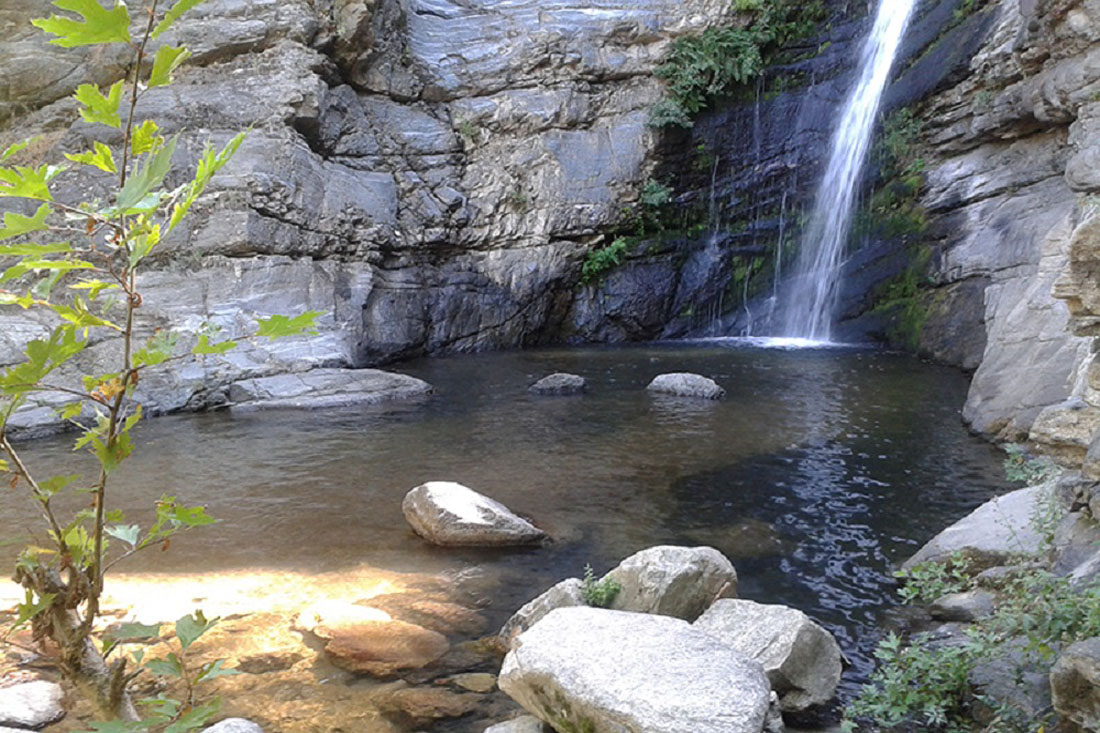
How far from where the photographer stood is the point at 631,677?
3.16 meters

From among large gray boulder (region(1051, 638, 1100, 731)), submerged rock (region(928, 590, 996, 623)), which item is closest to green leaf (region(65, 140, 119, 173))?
large gray boulder (region(1051, 638, 1100, 731))

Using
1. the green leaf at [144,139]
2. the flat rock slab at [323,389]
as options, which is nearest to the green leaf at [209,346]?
the green leaf at [144,139]

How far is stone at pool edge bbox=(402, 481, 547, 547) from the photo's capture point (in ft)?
19.8

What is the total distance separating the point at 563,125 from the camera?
62.3ft

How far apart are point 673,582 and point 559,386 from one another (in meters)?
8.08

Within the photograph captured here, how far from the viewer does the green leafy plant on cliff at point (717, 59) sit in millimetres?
18906

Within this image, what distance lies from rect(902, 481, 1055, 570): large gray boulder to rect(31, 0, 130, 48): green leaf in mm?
5117

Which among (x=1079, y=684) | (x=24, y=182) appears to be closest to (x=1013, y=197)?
(x=1079, y=684)

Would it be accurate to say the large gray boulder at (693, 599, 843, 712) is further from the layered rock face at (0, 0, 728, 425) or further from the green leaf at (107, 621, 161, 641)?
the layered rock face at (0, 0, 728, 425)

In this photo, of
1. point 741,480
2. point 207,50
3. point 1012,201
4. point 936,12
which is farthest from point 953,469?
point 207,50

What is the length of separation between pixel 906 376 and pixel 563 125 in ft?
34.1

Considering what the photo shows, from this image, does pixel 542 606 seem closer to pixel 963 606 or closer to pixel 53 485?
pixel 963 606

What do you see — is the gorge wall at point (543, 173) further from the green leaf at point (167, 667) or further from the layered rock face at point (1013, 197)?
the green leaf at point (167, 667)

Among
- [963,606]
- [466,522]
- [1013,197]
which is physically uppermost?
[1013,197]
